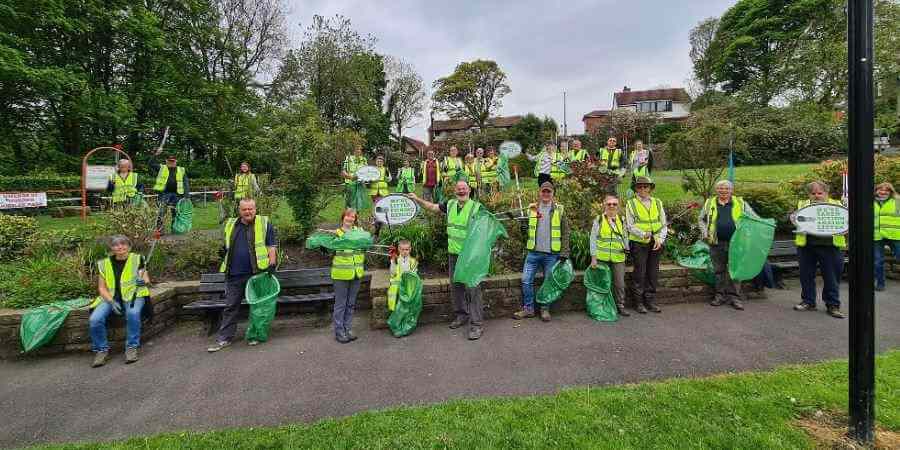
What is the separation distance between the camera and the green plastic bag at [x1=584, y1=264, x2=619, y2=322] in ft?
18.2

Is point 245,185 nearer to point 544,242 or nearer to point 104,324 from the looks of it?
point 104,324

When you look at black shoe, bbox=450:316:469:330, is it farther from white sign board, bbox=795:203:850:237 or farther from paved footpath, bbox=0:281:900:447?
white sign board, bbox=795:203:850:237

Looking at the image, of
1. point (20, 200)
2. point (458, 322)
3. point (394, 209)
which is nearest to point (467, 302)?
point (458, 322)

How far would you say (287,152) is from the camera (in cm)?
747

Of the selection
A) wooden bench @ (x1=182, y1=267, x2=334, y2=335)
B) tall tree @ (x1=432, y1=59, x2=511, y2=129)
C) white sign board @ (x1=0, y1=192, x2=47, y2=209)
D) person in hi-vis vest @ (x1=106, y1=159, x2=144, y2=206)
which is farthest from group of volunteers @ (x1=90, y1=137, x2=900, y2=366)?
tall tree @ (x1=432, y1=59, x2=511, y2=129)

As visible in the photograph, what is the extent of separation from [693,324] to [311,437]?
15.9ft

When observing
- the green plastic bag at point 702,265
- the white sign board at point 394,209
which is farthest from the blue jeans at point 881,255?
the white sign board at point 394,209

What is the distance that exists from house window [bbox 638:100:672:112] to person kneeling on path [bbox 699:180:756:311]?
55995 mm

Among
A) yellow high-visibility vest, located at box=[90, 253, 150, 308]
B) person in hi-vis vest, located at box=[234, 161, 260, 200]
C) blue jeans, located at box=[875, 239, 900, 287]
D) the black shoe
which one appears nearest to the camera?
yellow high-visibility vest, located at box=[90, 253, 150, 308]

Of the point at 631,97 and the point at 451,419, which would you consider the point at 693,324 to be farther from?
the point at 631,97

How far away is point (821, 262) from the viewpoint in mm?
5738

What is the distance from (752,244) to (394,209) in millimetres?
5076

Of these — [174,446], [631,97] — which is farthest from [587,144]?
[631,97]

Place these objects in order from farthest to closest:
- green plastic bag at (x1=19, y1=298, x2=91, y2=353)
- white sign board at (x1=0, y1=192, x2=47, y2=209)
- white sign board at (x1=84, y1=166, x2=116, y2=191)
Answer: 1. white sign board at (x1=0, y1=192, x2=47, y2=209)
2. white sign board at (x1=84, y1=166, x2=116, y2=191)
3. green plastic bag at (x1=19, y1=298, x2=91, y2=353)
